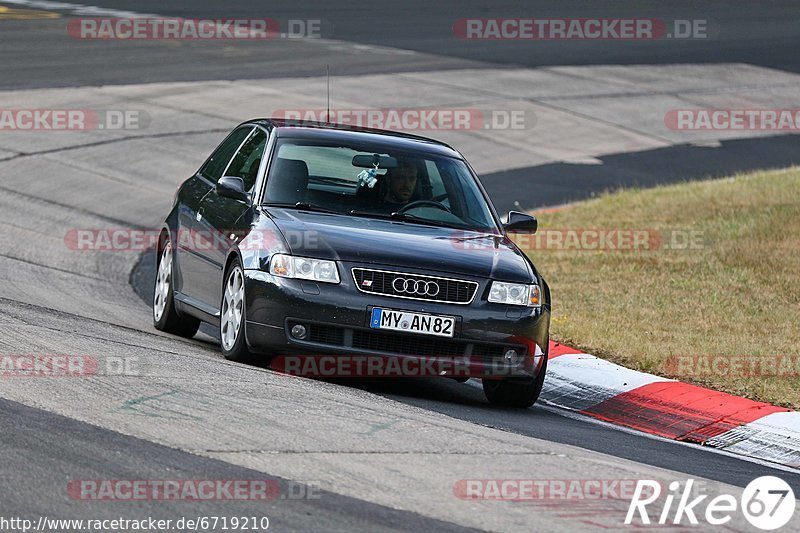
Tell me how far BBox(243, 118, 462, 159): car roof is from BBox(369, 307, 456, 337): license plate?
1833 mm

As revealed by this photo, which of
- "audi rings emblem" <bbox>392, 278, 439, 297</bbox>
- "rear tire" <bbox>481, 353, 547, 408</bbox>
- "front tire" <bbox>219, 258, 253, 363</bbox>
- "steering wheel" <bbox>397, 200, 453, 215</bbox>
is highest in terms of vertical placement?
"steering wheel" <bbox>397, 200, 453, 215</bbox>

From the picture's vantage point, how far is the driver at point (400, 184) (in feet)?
31.2

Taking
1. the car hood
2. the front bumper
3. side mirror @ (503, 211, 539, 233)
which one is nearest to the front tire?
the front bumper

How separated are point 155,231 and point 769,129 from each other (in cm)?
1391

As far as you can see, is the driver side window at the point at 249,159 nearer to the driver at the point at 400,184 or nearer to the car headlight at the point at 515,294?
the driver at the point at 400,184

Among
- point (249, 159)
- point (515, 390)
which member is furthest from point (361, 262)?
point (249, 159)

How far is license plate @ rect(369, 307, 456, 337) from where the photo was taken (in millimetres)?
8359

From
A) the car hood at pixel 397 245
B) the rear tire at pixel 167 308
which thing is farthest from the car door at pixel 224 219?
the rear tire at pixel 167 308

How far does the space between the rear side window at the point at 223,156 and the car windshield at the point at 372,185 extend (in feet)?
2.62

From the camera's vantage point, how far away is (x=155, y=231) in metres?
Result: 15.6

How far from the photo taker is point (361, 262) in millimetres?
8414

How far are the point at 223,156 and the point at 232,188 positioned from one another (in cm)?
125

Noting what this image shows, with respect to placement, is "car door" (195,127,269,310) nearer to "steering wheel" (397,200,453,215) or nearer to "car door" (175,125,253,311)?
"car door" (175,125,253,311)

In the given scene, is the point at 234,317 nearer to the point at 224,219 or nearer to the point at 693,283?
the point at 224,219
